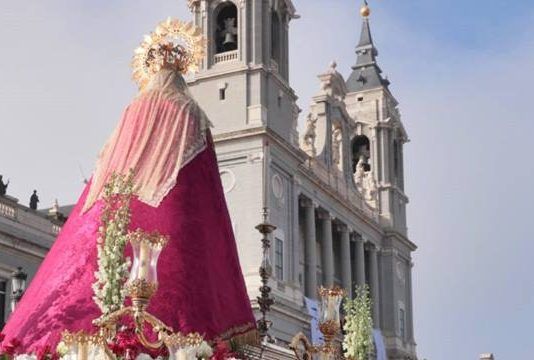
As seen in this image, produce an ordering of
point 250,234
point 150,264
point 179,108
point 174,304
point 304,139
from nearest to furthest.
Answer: point 150,264, point 174,304, point 179,108, point 250,234, point 304,139

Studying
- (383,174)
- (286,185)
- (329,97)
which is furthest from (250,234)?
(383,174)

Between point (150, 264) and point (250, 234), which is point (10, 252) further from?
point (150, 264)

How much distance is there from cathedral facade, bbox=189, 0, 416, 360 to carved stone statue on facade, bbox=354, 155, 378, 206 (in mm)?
58

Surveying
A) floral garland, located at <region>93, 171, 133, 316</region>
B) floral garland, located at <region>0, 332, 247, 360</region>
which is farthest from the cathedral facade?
floral garland, located at <region>0, 332, 247, 360</region>

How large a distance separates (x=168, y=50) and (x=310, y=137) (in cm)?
3035

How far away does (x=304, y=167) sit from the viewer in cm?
4616

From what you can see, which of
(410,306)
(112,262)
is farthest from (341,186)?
(112,262)

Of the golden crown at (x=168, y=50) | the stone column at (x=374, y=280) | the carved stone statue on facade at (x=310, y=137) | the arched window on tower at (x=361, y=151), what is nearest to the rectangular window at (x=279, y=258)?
the carved stone statue on facade at (x=310, y=137)

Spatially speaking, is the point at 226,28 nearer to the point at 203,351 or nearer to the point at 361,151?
the point at 361,151

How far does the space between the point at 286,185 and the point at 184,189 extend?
25.7m

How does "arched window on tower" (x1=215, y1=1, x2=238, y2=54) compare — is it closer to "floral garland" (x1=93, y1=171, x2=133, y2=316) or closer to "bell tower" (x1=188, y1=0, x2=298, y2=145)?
"bell tower" (x1=188, y1=0, x2=298, y2=145)

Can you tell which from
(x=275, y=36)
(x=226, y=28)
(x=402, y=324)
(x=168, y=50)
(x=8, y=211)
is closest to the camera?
(x=168, y=50)

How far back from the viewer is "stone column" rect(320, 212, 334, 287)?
49594 millimetres

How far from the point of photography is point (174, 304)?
15812 millimetres
